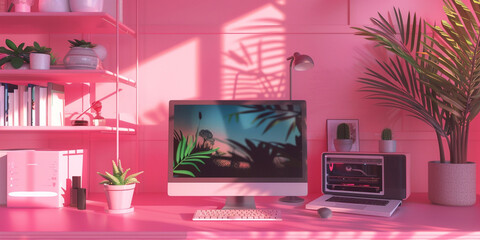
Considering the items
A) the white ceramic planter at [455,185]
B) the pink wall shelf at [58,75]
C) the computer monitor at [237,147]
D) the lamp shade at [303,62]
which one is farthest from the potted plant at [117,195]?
the white ceramic planter at [455,185]

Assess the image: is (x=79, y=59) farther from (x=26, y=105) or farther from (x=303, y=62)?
(x=303, y=62)

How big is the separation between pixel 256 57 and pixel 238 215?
1096mm

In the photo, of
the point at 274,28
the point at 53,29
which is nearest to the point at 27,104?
the point at 53,29

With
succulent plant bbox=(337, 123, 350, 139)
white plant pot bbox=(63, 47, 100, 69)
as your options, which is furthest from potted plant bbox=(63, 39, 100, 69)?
succulent plant bbox=(337, 123, 350, 139)

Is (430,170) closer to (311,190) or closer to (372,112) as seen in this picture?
(372,112)

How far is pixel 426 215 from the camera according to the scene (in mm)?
1610

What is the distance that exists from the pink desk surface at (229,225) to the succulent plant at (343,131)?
47 centimetres

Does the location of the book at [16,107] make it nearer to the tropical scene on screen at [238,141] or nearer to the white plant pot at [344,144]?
the tropical scene on screen at [238,141]

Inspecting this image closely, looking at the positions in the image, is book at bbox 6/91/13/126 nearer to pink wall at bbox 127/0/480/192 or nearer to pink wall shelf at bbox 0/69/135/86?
pink wall shelf at bbox 0/69/135/86

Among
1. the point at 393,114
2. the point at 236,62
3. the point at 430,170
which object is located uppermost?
the point at 236,62

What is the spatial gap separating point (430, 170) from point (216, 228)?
121cm

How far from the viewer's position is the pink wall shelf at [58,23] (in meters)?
1.85

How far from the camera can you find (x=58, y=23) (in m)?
2.00

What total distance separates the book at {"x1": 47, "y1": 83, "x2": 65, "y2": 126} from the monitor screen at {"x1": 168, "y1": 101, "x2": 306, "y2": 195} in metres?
0.73
